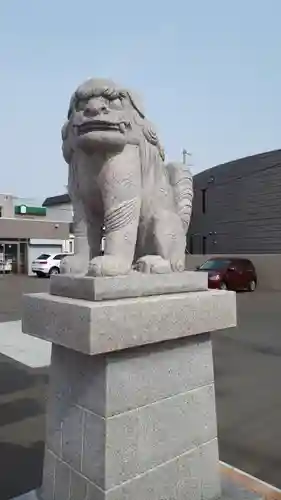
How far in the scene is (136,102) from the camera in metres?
1.92

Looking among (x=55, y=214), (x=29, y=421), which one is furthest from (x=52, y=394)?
(x=55, y=214)

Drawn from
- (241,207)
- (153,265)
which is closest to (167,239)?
(153,265)

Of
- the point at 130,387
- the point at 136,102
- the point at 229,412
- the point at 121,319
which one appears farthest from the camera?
the point at 229,412

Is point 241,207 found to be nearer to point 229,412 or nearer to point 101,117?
point 229,412

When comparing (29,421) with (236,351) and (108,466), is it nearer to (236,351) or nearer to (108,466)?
(108,466)

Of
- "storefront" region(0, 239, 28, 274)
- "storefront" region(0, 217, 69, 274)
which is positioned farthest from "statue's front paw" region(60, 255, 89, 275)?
"storefront" region(0, 239, 28, 274)

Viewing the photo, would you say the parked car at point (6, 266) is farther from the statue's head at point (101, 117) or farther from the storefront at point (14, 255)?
the statue's head at point (101, 117)

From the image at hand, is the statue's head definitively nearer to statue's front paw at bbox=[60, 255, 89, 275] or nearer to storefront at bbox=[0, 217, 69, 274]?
statue's front paw at bbox=[60, 255, 89, 275]

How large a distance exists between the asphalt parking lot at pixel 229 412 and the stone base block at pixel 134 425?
0.84 m

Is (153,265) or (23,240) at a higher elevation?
(23,240)

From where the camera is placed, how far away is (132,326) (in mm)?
1607

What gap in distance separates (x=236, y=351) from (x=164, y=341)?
4097mm

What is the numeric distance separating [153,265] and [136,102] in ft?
2.48

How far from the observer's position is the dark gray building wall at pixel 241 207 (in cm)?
1794
